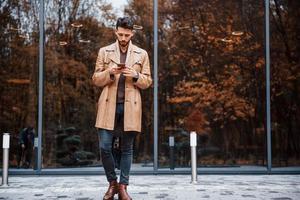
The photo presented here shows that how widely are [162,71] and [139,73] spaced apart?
4.72 metres

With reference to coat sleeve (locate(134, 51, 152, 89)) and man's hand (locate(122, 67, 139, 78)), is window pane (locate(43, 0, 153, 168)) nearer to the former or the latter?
coat sleeve (locate(134, 51, 152, 89))

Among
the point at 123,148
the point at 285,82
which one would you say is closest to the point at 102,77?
the point at 123,148

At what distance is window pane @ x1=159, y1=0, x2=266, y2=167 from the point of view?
9.27 m

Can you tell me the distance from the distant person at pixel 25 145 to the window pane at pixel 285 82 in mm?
5172

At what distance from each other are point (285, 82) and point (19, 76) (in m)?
5.77

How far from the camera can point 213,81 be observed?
9461mm

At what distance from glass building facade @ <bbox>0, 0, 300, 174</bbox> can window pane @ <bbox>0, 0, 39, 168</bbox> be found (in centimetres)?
2

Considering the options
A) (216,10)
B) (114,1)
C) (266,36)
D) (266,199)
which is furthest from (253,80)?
(266,199)

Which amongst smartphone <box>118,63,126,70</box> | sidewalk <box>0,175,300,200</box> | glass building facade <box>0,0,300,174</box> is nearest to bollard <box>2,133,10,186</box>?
sidewalk <box>0,175,300,200</box>

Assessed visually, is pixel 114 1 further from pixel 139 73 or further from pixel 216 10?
pixel 139 73

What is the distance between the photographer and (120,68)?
448 centimetres

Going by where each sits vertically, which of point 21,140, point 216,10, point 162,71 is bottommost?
point 21,140

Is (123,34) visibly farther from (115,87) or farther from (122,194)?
(122,194)

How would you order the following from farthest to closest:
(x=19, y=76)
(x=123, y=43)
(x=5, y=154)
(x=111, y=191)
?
(x=19, y=76)
(x=5, y=154)
(x=123, y=43)
(x=111, y=191)
